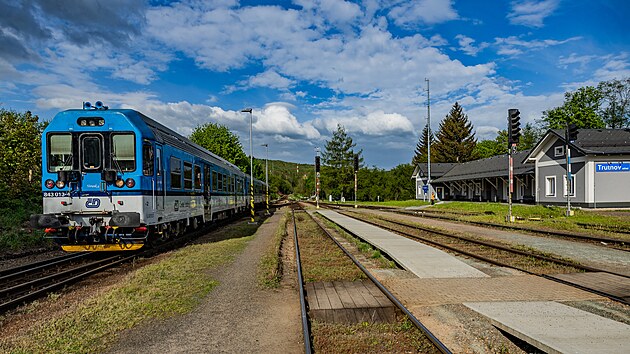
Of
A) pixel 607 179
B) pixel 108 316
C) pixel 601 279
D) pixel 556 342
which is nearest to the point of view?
pixel 556 342

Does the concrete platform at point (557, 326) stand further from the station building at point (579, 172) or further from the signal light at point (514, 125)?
the station building at point (579, 172)

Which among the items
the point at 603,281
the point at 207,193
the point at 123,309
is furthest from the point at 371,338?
the point at 207,193

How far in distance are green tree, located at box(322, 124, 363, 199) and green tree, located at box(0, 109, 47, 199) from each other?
49331 millimetres

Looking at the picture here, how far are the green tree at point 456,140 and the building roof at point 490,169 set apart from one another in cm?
2462

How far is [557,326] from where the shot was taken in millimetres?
5379

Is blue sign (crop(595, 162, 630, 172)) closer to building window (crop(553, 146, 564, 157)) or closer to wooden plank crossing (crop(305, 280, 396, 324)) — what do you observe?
building window (crop(553, 146, 564, 157))

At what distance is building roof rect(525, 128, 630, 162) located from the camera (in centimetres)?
2852

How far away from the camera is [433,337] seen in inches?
197

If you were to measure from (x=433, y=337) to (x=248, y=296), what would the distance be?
362 centimetres

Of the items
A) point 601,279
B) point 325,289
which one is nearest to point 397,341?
point 325,289

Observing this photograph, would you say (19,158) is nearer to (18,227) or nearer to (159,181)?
(18,227)

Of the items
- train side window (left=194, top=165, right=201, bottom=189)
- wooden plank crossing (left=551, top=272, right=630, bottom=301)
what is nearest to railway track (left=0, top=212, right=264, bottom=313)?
train side window (left=194, top=165, right=201, bottom=189)

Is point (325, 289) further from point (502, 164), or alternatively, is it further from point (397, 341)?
point (502, 164)

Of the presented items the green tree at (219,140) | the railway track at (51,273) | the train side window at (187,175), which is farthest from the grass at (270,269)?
the green tree at (219,140)
